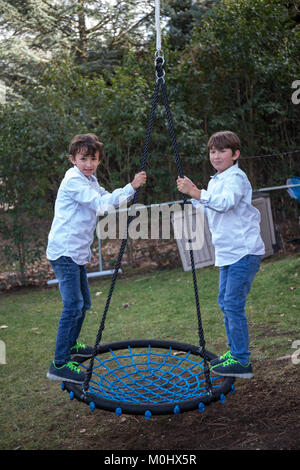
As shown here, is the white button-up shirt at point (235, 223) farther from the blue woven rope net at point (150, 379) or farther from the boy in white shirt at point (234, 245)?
the blue woven rope net at point (150, 379)

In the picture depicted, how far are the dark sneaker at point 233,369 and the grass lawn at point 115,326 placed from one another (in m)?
0.67

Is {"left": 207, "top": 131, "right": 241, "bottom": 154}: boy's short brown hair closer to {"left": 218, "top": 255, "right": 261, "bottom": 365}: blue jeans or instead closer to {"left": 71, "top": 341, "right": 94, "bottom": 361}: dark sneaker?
{"left": 218, "top": 255, "right": 261, "bottom": 365}: blue jeans

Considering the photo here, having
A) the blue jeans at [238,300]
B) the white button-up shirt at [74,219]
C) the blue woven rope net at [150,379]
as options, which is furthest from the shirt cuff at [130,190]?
the blue woven rope net at [150,379]

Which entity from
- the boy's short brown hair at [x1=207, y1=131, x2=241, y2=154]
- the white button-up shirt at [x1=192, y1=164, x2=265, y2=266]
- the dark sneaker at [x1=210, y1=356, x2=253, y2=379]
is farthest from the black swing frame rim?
the boy's short brown hair at [x1=207, y1=131, x2=241, y2=154]

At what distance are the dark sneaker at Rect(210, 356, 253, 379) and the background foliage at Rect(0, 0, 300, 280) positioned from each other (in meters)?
4.24

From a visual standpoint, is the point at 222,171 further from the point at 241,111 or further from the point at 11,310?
the point at 241,111

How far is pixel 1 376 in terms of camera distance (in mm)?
3543

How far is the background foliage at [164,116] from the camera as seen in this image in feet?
21.4

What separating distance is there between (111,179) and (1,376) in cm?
373

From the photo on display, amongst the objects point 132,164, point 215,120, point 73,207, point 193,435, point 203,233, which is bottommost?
point 193,435

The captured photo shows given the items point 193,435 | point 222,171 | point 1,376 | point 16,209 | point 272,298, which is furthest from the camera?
point 16,209

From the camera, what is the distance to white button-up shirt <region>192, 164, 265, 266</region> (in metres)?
2.68

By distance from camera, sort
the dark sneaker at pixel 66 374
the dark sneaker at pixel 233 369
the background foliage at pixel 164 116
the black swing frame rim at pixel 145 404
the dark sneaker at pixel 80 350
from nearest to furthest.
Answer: the black swing frame rim at pixel 145 404
the dark sneaker at pixel 233 369
the dark sneaker at pixel 66 374
the dark sneaker at pixel 80 350
the background foliage at pixel 164 116

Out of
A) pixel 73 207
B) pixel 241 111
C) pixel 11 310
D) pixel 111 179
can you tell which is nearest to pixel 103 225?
pixel 111 179
